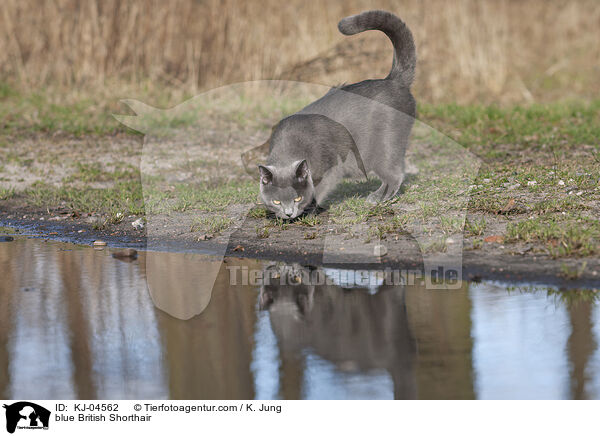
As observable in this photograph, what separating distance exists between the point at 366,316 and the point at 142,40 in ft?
26.2

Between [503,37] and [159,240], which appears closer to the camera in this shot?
[159,240]

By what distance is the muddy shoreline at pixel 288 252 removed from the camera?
482 centimetres

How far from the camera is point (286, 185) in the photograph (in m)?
6.04

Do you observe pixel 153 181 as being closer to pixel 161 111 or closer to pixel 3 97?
pixel 161 111

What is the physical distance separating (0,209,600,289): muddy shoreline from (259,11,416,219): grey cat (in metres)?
0.55

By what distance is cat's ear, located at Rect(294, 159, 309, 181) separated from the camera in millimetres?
6000

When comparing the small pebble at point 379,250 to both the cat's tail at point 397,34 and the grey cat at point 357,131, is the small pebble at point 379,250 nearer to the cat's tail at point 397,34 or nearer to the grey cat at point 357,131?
the grey cat at point 357,131

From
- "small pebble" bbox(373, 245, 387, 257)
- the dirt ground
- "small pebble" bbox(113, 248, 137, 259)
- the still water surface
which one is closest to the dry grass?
the dirt ground

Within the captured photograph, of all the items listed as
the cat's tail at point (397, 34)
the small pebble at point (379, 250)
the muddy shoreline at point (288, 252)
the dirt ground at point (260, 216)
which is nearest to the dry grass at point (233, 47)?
the dirt ground at point (260, 216)

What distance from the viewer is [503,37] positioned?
11.7 meters

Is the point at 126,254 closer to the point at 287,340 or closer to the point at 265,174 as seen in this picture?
the point at 265,174

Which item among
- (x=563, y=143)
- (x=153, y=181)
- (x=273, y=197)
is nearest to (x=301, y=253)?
(x=273, y=197)
